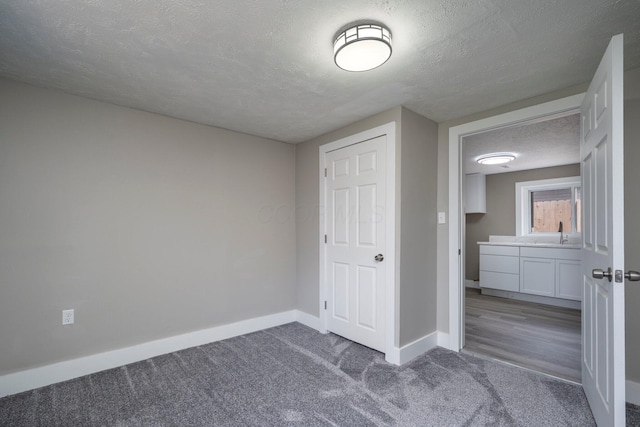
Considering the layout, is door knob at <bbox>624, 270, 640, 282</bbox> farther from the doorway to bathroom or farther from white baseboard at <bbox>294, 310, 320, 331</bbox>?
white baseboard at <bbox>294, 310, 320, 331</bbox>

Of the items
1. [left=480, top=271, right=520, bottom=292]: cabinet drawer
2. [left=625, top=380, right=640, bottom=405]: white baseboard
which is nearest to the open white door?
[left=625, top=380, right=640, bottom=405]: white baseboard

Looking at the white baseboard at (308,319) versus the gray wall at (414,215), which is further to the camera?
the white baseboard at (308,319)

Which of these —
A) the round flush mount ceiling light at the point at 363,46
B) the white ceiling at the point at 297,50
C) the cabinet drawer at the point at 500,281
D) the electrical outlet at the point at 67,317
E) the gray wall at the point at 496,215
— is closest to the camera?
the white ceiling at the point at 297,50

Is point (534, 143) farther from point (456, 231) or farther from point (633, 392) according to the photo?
point (633, 392)

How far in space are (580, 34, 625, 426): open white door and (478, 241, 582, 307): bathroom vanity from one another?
9.72 feet

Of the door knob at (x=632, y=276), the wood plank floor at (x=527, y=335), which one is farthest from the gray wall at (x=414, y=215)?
the door knob at (x=632, y=276)

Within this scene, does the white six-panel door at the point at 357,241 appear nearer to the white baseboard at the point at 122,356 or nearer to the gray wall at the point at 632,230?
the white baseboard at the point at 122,356

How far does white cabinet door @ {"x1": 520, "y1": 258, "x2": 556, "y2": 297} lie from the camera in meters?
4.73

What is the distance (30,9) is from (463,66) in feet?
8.05

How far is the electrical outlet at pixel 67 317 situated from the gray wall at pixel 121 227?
0.13 feet

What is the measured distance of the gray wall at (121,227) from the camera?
232 centimetres

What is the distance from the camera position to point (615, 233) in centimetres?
146

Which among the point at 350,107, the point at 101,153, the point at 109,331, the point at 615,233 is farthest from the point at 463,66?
the point at 109,331

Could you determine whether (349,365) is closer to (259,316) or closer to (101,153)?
(259,316)
